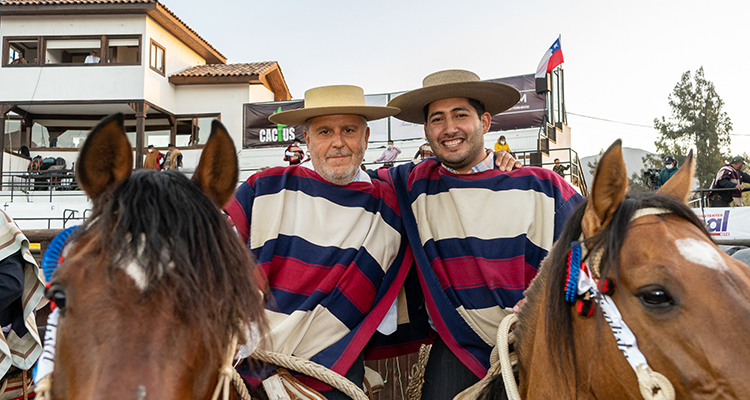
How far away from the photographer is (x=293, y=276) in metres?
2.48

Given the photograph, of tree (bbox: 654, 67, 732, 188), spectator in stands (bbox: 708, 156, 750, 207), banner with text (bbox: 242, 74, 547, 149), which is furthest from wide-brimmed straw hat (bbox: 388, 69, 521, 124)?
tree (bbox: 654, 67, 732, 188)

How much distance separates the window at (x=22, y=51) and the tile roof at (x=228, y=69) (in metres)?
5.15

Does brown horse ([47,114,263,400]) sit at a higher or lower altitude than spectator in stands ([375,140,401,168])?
lower

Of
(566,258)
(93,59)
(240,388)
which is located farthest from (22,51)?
(566,258)

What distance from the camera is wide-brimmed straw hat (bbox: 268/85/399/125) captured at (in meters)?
2.87

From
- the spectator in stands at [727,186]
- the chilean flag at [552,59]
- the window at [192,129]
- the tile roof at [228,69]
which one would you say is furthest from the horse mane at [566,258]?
the window at [192,129]

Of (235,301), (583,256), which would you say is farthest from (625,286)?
(235,301)

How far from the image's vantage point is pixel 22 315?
277cm

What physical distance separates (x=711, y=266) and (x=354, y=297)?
1.61m

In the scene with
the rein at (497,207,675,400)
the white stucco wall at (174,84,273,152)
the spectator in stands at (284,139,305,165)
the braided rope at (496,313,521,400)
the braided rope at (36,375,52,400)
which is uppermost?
the white stucco wall at (174,84,273,152)

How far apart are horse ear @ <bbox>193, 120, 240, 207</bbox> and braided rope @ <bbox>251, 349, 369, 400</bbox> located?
989 millimetres

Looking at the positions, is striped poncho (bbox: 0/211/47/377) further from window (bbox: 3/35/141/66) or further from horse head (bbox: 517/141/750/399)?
window (bbox: 3/35/141/66)

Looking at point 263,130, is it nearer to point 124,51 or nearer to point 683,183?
point 124,51

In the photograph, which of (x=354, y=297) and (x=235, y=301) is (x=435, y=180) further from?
(x=235, y=301)
